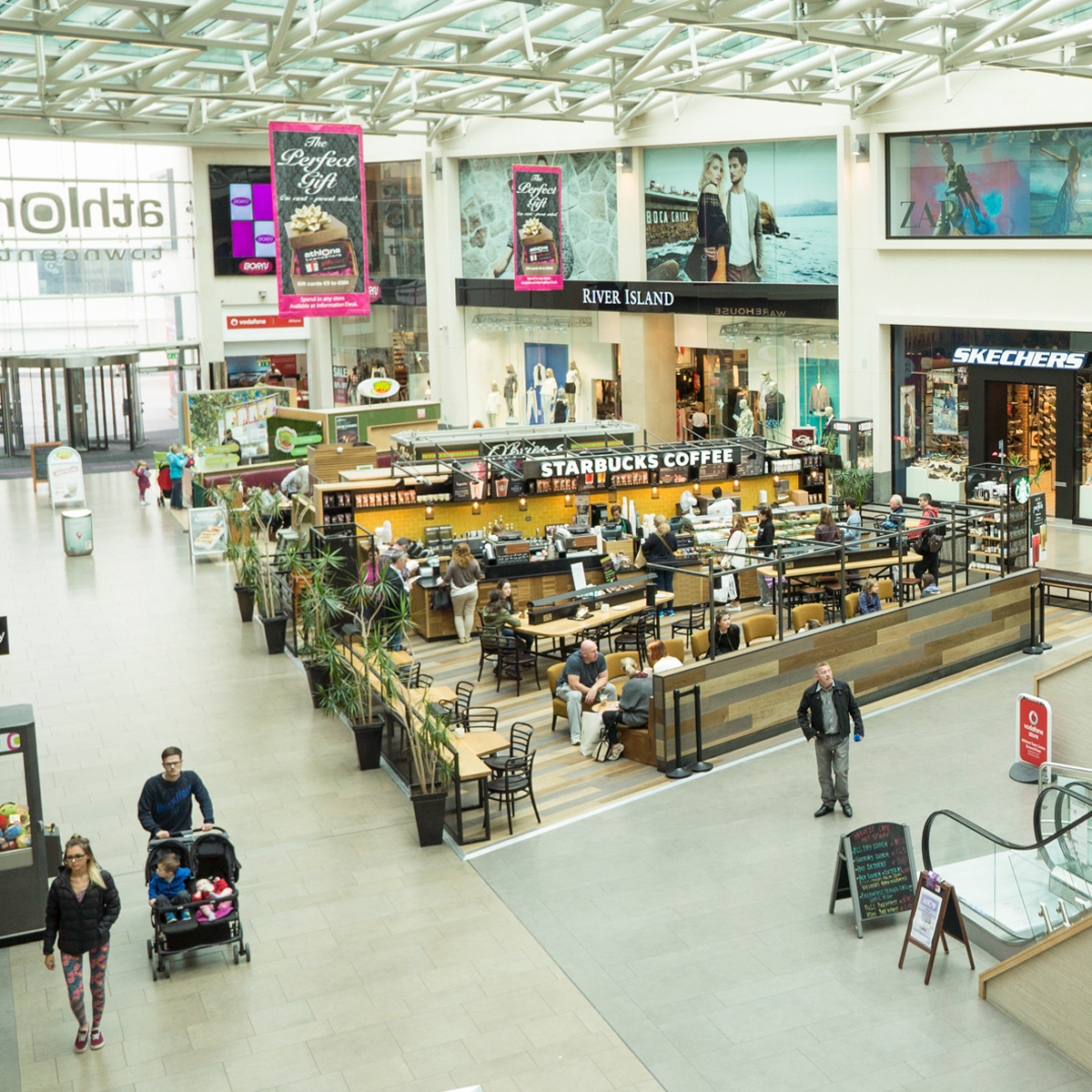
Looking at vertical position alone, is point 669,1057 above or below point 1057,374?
below

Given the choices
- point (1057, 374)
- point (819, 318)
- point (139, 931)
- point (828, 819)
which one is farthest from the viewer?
point (819, 318)

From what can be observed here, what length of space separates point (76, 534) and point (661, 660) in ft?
43.9

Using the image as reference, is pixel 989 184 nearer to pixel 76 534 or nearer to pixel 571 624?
pixel 571 624

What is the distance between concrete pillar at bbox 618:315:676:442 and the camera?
30641 millimetres

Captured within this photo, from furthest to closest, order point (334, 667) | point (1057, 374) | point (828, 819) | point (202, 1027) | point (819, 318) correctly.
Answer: point (819, 318), point (1057, 374), point (334, 667), point (828, 819), point (202, 1027)

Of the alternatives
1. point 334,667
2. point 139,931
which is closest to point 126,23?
point 334,667

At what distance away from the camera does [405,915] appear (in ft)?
30.3

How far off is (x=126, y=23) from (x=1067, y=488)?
54.7 ft

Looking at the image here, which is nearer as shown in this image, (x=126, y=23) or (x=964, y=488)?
(x=126, y=23)

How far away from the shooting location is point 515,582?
17.2 m

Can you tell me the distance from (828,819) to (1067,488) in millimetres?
14311

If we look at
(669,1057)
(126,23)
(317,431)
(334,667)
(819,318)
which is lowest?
(669,1057)

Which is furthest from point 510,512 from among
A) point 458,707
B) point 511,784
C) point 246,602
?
point 511,784

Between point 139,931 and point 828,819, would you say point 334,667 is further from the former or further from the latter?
point 828,819
